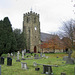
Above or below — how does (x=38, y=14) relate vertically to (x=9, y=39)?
above

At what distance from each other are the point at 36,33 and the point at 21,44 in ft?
40.7

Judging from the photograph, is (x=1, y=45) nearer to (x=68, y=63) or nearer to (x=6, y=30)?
(x=6, y=30)

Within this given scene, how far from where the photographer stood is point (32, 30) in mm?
45125

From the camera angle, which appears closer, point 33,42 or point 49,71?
point 49,71

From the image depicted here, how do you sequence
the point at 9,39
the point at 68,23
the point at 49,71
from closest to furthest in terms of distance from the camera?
1. the point at 49,71
2. the point at 9,39
3. the point at 68,23

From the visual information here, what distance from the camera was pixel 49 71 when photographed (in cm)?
871

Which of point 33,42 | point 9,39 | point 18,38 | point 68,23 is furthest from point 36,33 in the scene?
point 9,39

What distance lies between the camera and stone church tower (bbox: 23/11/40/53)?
4412cm

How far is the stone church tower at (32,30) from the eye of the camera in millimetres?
44119

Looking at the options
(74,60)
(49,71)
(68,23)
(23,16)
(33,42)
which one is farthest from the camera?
(23,16)

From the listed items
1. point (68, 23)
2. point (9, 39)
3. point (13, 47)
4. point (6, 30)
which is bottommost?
point (13, 47)

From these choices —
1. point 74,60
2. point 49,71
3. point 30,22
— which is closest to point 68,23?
point 74,60

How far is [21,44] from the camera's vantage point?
3566 cm

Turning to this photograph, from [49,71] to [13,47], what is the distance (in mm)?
15615
